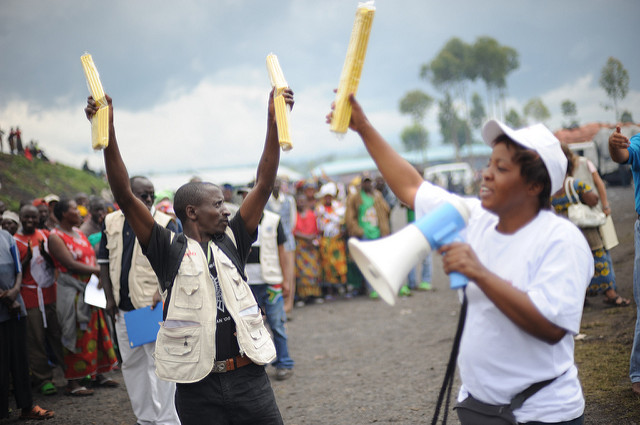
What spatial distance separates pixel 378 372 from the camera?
6.09 meters

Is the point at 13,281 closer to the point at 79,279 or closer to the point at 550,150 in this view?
the point at 79,279

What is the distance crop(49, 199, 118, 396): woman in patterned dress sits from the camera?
19.3 feet

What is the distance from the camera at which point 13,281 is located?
516cm

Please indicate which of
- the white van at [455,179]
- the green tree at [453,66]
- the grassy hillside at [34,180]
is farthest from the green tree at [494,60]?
the grassy hillside at [34,180]

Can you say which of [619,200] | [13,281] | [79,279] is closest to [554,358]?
[13,281]

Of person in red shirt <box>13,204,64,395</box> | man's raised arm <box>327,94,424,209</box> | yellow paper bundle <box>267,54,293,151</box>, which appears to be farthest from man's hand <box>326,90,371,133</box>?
person in red shirt <box>13,204,64,395</box>

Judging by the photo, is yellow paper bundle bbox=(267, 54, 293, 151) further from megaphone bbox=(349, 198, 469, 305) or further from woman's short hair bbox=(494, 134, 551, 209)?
woman's short hair bbox=(494, 134, 551, 209)

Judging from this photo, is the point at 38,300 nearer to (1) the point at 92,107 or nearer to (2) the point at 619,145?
(1) the point at 92,107

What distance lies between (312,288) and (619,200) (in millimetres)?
13581

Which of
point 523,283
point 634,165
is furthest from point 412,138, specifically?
point 523,283

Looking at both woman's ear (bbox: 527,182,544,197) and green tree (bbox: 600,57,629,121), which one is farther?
green tree (bbox: 600,57,629,121)

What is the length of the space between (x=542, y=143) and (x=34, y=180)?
584 inches

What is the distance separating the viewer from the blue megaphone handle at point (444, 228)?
1.76 metres

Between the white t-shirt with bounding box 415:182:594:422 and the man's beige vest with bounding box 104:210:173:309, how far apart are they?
10.1 feet
